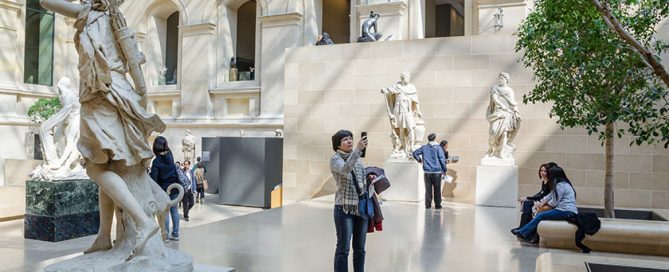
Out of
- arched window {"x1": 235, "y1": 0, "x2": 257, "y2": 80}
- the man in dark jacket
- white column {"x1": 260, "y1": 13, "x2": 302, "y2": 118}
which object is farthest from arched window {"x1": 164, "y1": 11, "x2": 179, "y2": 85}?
the man in dark jacket

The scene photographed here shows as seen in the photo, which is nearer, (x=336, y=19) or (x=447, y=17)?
(x=336, y=19)

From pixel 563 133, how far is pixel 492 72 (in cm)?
231

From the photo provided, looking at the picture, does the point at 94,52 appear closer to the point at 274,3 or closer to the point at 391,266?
the point at 391,266

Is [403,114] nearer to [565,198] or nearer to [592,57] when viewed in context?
[592,57]

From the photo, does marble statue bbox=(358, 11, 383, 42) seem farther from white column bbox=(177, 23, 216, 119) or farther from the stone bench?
the stone bench

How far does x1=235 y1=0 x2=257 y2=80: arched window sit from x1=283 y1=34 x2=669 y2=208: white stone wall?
9.15 meters

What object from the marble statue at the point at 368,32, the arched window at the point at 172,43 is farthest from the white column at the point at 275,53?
the arched window at the point at 172,43

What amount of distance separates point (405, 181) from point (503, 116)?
2.75 metres

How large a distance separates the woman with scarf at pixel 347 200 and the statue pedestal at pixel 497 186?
8097 millimetres

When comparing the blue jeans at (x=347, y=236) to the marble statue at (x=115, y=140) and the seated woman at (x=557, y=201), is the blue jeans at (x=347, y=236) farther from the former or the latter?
the seated woman at (x=557, y=201)

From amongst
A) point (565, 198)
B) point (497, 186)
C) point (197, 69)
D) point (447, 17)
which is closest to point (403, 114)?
point (497, 186)

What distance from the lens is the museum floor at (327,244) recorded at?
6.36m

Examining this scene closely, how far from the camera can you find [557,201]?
24.6 feet

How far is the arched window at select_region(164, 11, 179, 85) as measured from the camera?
25.9 meters
